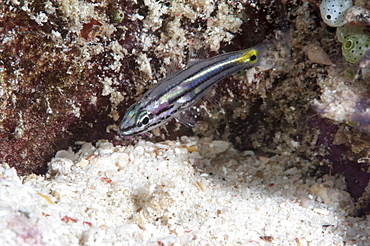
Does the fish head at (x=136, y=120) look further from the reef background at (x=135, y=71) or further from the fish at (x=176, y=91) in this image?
the reef background at (x=135, y=71)

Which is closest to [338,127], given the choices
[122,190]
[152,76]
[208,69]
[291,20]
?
[291,20]

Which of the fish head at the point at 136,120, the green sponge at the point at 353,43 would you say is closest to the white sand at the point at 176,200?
the fish head at the point at 136,120

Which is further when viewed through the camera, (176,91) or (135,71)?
→ (135,71)

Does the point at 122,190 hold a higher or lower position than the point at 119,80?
lower

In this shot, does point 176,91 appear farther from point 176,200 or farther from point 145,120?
point 176,200

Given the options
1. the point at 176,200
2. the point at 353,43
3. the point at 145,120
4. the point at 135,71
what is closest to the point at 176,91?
the point at 145,120

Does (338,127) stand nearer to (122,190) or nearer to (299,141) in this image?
(299,141)

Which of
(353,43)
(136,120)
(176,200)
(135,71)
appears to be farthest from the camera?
(135,71)
